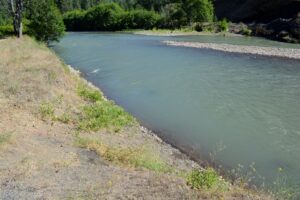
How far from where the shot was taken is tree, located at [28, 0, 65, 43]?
62228mm

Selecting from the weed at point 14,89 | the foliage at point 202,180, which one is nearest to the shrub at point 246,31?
the weed at point 14,89

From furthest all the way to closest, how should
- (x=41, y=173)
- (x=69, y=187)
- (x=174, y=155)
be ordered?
(x=174, y=155) < (x=41, y=173) < (x=69, y=187)


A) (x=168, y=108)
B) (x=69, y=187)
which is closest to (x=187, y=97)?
(x=168, y=108)

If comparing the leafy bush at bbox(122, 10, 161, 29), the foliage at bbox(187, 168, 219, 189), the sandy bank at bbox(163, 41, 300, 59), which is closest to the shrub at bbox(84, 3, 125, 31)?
the leafy bush at bbox(122, 10, 161, 29)

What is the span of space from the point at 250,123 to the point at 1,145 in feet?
44.4

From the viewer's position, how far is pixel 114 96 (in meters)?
31.4

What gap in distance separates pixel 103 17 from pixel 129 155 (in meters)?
→ 120

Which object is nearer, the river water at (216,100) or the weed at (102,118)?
the river water at (216,100)

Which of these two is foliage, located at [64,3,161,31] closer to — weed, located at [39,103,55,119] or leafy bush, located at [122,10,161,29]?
leafy bush, located at [122,10,161,29]

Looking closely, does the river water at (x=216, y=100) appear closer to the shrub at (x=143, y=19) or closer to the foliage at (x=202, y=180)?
the foliage at (x=202, y=180)

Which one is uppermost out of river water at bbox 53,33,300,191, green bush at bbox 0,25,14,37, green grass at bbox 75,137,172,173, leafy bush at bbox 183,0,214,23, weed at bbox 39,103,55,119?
leafy bush at bbox 183,0,214,23

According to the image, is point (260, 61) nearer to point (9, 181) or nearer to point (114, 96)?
point (114, 96)

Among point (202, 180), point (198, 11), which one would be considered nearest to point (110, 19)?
point (198, 11)

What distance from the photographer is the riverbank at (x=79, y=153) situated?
1230cm
